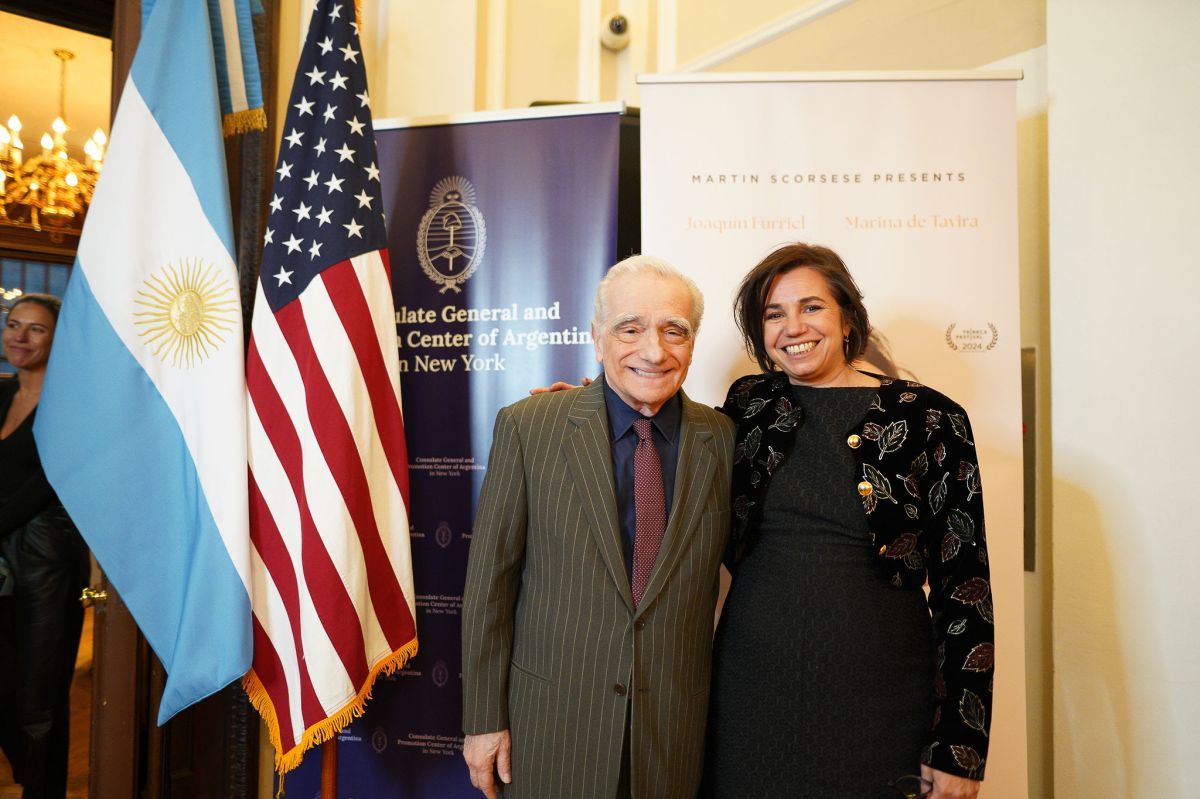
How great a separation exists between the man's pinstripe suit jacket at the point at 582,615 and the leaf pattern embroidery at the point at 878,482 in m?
0.30

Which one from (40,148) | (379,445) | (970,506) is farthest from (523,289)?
(40,148)

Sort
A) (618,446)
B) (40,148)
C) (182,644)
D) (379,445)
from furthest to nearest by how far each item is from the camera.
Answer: (40,148)
(379,445)
(182,644)
(618,446)

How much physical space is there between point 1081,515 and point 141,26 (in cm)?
331

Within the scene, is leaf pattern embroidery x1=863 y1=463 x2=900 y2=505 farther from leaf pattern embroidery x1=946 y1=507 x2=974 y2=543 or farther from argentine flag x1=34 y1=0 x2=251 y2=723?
argentine flag x1=34 y1=0 x2=251 y2=723

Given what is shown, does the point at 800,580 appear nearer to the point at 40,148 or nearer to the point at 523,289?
the point at 523,289

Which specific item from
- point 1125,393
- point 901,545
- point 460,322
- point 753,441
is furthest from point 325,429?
point 1125,393

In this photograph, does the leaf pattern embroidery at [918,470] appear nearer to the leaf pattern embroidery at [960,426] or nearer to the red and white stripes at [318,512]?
the leaf pattern embroidery at [960,426]

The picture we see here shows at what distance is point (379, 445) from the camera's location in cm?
201

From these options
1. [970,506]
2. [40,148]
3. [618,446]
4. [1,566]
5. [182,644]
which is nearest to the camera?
[970,506]

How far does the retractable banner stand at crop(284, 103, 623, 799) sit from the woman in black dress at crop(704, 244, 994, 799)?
1052mm

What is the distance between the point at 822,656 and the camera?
141cm

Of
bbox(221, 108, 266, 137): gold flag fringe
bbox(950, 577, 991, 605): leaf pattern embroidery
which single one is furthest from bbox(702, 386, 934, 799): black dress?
bbox(221, 108, 266, 137): gold flag fringe

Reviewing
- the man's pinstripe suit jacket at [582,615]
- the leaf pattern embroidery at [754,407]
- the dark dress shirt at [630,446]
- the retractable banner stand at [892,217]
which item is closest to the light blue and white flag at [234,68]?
the retractable banner stand at [892,217]

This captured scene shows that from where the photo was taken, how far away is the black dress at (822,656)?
1404 mm
